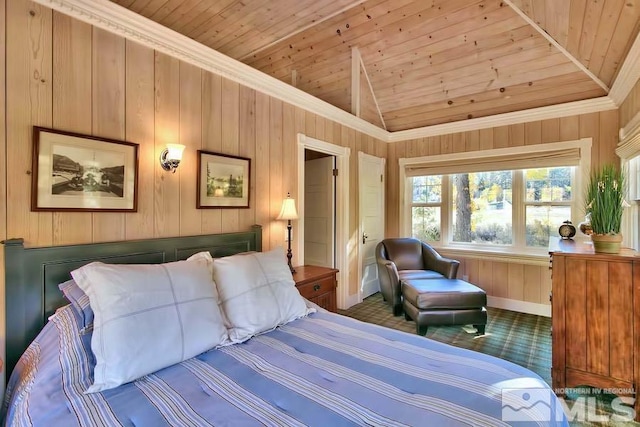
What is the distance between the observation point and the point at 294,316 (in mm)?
1898

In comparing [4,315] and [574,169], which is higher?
[574,169]

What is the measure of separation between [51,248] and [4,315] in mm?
374

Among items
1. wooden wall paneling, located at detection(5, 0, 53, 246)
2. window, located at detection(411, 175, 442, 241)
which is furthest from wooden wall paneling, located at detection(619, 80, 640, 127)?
wooden wall paneling, located at detection(5, 0, 53, 246)

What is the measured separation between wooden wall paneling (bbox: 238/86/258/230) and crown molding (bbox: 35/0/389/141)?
12 cm

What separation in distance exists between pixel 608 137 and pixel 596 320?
97.1 inches

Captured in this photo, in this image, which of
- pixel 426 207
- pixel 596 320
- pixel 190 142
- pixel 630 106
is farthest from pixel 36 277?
pixel 630 106

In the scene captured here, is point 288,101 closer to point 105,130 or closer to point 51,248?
point 105,130

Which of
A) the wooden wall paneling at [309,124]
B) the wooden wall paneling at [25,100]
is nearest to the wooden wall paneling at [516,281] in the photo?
the wooden wall paneling at [309,124]

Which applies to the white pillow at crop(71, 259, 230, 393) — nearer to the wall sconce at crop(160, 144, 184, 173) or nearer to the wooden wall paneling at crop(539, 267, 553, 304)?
the wall sconce at crop(160, 144, 184, 173)

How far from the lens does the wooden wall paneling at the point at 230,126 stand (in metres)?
2.65

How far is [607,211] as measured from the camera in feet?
6.67

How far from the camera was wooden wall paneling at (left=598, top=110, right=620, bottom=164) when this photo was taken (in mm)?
3402

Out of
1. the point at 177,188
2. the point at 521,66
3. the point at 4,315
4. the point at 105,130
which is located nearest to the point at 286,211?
the point at 177,188

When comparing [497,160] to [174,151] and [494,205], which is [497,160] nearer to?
[494,205]
